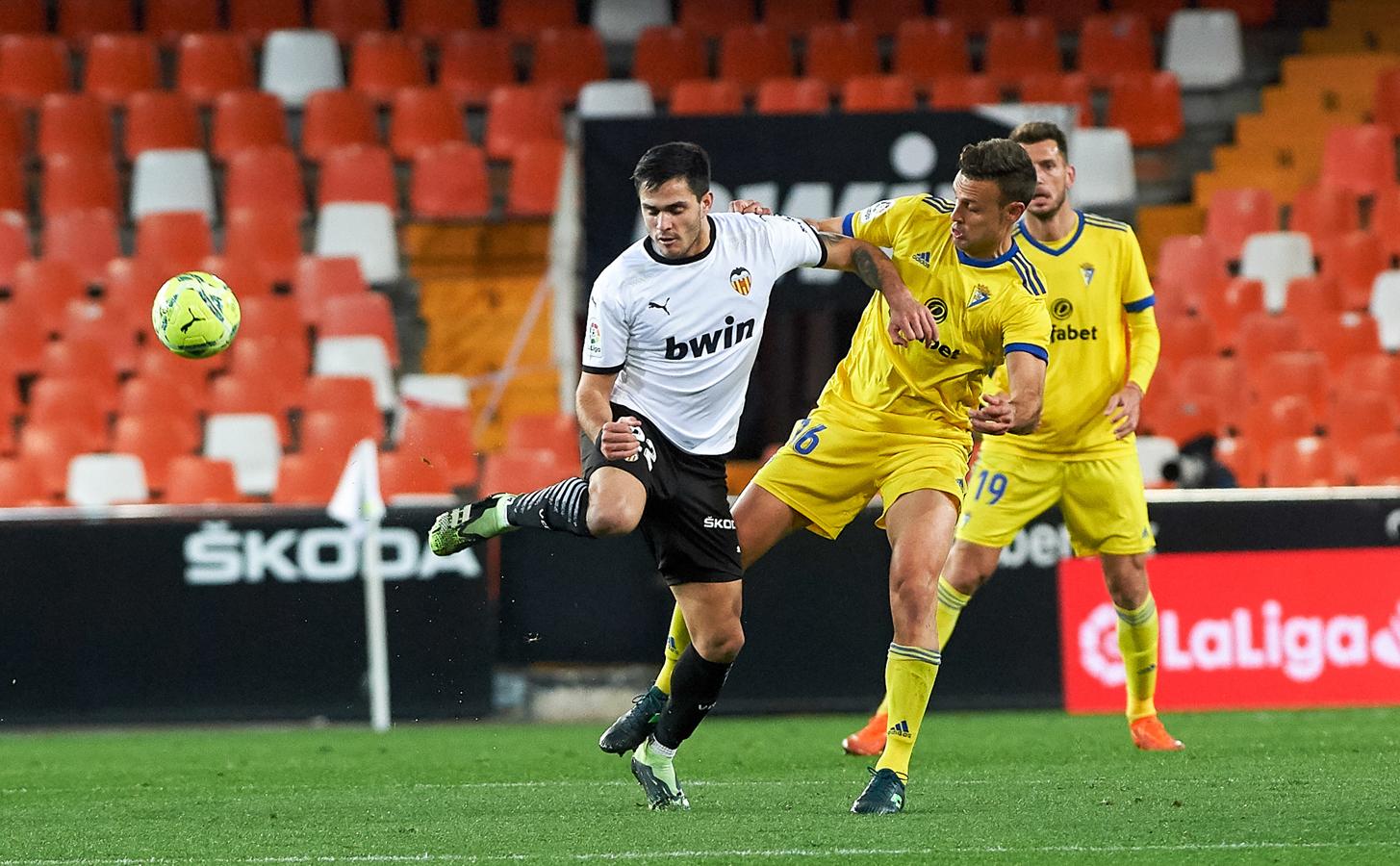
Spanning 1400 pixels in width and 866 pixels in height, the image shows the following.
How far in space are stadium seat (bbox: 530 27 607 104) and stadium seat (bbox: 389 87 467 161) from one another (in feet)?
2.55

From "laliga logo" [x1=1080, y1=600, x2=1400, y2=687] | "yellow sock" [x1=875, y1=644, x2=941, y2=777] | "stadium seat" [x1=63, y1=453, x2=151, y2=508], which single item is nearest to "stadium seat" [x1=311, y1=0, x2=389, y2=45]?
"stadium seat" [x1=63, y1=453, x2=151, y2=508]

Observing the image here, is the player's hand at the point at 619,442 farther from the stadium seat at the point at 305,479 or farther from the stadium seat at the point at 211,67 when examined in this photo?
the stadium seat at the point at 211,67

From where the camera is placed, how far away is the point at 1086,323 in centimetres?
785

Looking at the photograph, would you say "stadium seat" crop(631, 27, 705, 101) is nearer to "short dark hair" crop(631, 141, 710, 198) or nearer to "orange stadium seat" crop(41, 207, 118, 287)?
"orange stadium seat" crop(41, 207, 118, 287)

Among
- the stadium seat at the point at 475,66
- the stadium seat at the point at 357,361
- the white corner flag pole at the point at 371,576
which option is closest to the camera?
the white corner flag pole at the point at 371,576

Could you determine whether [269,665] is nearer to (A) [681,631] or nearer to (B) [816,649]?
(B) [816,649]

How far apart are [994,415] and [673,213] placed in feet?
3.82

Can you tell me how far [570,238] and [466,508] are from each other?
6.90 m

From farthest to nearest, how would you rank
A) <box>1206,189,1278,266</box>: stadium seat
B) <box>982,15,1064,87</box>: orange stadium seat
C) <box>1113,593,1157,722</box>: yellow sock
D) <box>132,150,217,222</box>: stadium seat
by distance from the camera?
<box>982,15,1064,87</box>: orange stadium seat, <box>132,150,217,222</box>: stadium seat, <box>1206,189,1278,266</box>: stadium seat, <box>1113,593,1157,722</box>: yellow sock

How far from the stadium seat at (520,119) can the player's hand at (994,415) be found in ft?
28.0

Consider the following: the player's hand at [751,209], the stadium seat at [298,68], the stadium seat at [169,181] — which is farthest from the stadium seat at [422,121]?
the player's hand at [751,209]

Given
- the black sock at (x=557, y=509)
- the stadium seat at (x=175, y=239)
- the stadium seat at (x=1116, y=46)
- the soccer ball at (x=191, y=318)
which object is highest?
the stadium seat at (x=1116, y=46)

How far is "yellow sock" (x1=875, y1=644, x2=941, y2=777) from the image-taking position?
20.1 feet

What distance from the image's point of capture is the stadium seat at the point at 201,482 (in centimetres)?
1149
